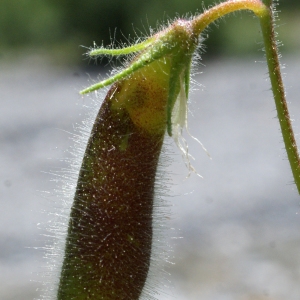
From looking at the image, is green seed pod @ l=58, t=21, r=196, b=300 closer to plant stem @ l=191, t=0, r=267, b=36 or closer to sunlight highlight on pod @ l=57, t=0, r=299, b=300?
sunlight highlight on pod @ l=57, t=0, r=299, b=300

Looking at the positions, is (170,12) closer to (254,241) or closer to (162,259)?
(254,241)

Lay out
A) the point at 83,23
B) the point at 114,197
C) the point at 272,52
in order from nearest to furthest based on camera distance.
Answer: the point at 272,52, the point at 114,197, the point at 83,23

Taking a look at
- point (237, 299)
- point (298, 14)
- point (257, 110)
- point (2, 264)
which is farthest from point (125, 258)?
point (298, 14)

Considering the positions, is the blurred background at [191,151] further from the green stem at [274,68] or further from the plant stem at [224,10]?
the green stem at [274,68]

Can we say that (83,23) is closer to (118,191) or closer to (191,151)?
(191,151)

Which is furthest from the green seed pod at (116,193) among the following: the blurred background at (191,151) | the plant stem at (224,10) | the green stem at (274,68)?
the green stem at (274,68)

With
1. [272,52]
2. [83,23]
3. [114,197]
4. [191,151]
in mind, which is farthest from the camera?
[83,23]

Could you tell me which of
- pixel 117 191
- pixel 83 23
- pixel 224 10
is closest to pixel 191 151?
pixel 117 191
